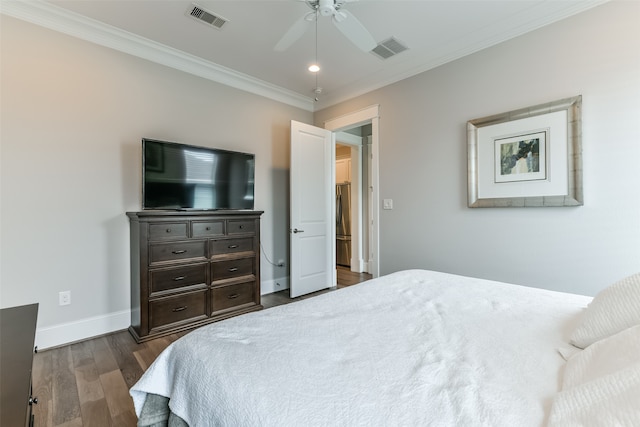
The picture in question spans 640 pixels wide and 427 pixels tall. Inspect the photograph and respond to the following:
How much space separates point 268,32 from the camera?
8.54 feet

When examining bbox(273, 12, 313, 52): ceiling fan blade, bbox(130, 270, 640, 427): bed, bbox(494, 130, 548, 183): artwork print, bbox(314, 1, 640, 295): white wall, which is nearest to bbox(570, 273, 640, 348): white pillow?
bbox(130, 270, 640, 427): bed

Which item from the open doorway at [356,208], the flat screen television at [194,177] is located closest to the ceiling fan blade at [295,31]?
the flat screen television at [194,177]

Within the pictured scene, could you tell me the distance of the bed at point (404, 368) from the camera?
65 cm

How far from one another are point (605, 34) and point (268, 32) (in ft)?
8.63

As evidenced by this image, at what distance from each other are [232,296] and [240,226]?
740 millimetres

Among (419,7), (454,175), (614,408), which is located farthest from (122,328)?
(419,7)

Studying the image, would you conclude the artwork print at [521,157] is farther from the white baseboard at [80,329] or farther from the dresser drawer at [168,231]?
the white baseboard at [80,329]

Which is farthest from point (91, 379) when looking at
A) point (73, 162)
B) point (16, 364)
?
point (73, 162)

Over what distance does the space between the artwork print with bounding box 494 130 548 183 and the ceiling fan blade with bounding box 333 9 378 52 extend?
4.76 ft

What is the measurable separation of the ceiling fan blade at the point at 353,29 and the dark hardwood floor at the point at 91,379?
106 inches

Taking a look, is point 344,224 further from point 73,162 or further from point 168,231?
point 73,162

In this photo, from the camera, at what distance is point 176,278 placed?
259 centimetres

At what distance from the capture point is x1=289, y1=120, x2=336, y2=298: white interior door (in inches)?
143

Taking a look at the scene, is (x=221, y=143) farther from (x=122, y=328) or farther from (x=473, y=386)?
(x=473, y=386)
